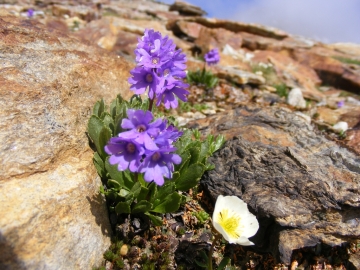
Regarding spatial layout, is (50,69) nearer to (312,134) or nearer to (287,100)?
(312,134)

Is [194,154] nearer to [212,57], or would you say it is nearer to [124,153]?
[124,153]

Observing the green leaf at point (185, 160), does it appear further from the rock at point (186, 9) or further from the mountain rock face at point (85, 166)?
the rock at point (186, 9)

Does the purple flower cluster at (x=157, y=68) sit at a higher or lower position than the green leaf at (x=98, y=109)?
higher

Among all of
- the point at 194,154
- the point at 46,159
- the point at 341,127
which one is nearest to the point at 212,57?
the point at 341,127

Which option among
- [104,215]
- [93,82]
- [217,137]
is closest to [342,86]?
[217,137]

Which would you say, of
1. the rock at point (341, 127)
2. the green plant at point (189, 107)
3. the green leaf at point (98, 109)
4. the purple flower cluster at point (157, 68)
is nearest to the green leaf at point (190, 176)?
the purple flower cluster at point (157, 68)

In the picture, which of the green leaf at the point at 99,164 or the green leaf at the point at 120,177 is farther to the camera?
the green leaf at the point at 99,164
